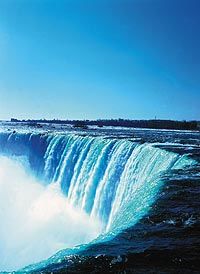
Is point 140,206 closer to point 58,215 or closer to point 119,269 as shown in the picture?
point 119,269

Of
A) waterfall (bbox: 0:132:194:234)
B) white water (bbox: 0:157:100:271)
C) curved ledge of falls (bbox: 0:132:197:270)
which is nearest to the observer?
waterfall (bbox: 0:132:194:234)

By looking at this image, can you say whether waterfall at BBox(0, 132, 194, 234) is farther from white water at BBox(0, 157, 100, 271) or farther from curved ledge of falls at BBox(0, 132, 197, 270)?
white water at BBox(0, 157, 100, 271)

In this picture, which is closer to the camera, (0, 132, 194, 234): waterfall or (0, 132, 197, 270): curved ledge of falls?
(0, 132, 194, 234): waterfall

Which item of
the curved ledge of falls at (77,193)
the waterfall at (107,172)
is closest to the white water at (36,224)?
the curved ledge of falls at (77,193)

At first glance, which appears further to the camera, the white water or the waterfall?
the white water

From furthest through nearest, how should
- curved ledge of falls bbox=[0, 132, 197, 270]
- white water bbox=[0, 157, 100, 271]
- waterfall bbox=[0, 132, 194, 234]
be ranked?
1. white water bbox=[0, 157, 100, 271]
2. curved ledge of falls bbox=[0, 132, 197, 270]
3. waterfall bbox=[0, 132, 194, 234]

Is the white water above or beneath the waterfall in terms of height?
beneath

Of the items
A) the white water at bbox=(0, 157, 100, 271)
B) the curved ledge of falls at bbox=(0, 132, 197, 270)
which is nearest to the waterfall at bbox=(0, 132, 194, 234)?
the curved ledge of falls at bbox=(0, 132, 197, 270)

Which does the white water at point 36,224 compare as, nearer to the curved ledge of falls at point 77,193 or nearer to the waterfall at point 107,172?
the curved ledge of falls at point 77,193

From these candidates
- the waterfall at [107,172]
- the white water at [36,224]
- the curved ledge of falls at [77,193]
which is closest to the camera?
the waterfall at [107,172]
